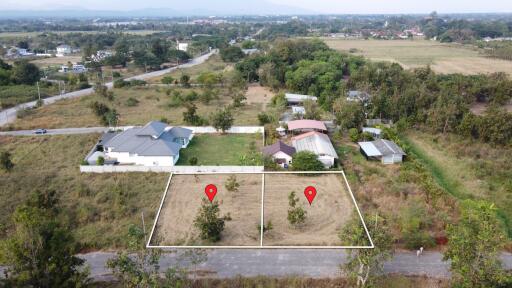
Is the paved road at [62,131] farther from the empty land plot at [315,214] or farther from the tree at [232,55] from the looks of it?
the tree at [232,55]

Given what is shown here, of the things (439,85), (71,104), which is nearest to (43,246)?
(71,104)

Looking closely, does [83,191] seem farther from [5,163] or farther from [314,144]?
[314,144]

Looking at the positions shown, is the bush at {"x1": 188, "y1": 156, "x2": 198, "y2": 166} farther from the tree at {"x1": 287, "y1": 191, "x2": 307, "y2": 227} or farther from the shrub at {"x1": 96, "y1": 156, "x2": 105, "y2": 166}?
the tree at {"x1": 287, "y1": 191, "x2": 307, "y2": 227}

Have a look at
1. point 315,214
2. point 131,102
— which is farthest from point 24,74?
point 315,214

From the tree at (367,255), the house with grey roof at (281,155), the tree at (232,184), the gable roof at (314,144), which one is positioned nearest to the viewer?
the tree at (367,255)

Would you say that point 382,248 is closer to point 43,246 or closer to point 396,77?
point 43,246

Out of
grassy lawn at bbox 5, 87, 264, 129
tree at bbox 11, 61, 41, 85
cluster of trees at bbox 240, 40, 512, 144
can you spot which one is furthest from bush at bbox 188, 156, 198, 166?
tree at bbox 11, 61, 41, 85

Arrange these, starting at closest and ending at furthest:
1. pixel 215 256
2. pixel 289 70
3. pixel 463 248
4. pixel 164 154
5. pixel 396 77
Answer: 1. pixel 463 248
2. pixel 215 256
3. pixel 164 154
4. pixel 396 77
5. pixel 289 70

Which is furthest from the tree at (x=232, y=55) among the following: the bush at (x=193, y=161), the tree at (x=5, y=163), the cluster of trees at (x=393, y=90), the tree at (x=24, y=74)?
the tree at (x=5, y=163)
